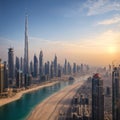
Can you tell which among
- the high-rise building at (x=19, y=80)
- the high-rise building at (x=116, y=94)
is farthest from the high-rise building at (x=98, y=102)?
the high-rise building at (x=19, y=80)

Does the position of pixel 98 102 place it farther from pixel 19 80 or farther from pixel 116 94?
pixel 19 80

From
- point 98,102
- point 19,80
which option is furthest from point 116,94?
point 19,80

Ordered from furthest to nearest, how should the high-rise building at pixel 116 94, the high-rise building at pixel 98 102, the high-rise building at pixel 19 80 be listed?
the high-rise building at pixel 19 80, the high-rise building at pixel 98 102, the high-rise building at pixel 116 94

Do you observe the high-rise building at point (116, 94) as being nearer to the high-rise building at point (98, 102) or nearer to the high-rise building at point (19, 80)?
the high-rise building at point (98, 102)

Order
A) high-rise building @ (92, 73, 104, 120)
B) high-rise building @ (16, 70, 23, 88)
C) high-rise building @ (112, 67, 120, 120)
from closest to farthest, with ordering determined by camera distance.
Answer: high-rise building @ (112, 67, 120, 120) < high-rise building @ (92, 73, 104, 120) < high-rise building @ (16, 70, 23, 88)

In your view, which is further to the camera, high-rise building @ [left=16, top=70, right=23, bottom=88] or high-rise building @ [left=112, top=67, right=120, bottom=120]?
high-rise building @ [left=16, top=70, right=23, bottom=88]

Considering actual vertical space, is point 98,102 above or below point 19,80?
below

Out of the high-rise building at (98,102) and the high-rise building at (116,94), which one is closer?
the high-rise building at (116,94)

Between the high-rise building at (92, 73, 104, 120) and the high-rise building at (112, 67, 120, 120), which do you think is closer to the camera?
the high-rise building at (112, 67, 120, 120)

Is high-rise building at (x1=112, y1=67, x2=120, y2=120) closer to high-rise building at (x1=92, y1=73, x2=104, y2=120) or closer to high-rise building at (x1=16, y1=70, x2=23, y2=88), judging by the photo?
high-rise building at (x1=92, y1=73, x2=104, y2=120)

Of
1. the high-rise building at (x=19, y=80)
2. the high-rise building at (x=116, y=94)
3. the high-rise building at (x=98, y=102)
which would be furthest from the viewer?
the high-rise building at (x=19, y=80)

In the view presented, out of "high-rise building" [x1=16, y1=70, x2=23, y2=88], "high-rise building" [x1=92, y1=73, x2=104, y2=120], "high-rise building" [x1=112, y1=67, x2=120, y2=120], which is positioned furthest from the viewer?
"high-rise building" [x1=16, y1=70, x2=23, y2=88]

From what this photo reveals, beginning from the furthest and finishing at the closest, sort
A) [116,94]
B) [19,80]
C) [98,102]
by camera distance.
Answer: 1. [19,80]
2. [116,94]
3. [98,102]

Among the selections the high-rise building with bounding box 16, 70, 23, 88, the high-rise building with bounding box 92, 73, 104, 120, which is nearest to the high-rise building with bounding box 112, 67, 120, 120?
the high-rise building with bounding box 92, 73, 104, 120
